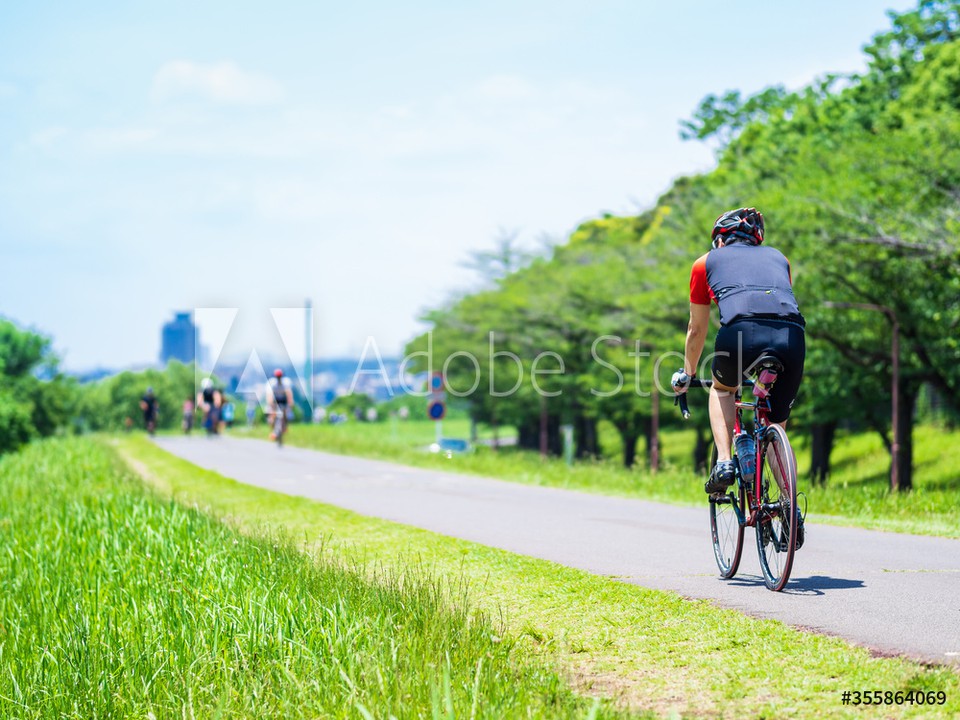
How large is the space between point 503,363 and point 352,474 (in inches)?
1180

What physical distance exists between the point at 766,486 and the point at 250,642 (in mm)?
2961

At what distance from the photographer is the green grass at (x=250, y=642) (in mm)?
4859

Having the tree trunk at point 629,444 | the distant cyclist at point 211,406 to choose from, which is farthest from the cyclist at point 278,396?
the tree trunk at point 629,444

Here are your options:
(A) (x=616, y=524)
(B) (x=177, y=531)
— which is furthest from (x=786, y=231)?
(B) (x=177, y=531)

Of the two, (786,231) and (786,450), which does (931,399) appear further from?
(786,450)

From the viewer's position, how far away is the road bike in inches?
254

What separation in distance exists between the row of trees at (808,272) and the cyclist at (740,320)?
54.8 ft

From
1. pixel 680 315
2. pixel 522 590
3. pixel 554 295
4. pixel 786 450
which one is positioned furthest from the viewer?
pixel 554 295

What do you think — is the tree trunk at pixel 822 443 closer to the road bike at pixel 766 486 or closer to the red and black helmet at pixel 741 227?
the road bike at pixel 766 486

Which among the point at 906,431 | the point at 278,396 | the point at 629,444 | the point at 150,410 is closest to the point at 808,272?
the point at 906,431

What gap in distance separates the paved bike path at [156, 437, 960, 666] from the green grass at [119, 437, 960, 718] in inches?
11.9

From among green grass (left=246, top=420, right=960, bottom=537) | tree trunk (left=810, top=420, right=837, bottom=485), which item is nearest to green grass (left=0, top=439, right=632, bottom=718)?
green grass (left=246, top=420, right=960, bottom=537)

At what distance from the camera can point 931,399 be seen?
49.3 m

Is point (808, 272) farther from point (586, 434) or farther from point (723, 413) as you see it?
point (586, 434)
